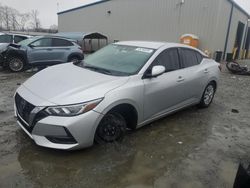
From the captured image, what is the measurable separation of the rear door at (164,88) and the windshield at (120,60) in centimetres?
23

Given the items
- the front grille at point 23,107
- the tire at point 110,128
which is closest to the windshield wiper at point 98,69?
the tire at point 110,128

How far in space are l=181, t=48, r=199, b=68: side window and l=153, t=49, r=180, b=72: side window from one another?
22 cm

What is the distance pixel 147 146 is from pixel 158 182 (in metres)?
0.85

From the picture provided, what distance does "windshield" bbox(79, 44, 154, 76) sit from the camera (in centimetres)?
369

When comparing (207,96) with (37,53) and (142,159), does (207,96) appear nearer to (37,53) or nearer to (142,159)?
(142,159)

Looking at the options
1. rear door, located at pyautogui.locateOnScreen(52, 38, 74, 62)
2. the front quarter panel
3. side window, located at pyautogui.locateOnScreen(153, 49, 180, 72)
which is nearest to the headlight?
the front quarter panel

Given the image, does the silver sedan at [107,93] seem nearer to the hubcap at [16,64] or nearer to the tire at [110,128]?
the tire at [110,128]

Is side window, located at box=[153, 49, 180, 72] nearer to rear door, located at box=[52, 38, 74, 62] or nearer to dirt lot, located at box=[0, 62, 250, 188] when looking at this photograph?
dirt lot, located at box=[0, 62, 250, 188]

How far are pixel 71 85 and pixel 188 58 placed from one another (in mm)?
2640

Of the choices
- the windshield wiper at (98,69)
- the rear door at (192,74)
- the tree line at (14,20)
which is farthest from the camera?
the tree line at (14,20)

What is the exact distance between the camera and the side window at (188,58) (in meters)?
4.54

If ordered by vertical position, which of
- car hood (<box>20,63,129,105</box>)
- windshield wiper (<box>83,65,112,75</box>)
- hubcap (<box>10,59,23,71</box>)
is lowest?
hubcap (<box>10,59,23,71</box>)

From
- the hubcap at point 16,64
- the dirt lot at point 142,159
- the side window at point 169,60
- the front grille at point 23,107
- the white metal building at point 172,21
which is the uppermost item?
the white metal building at point 172,21

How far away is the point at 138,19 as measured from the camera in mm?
18453
